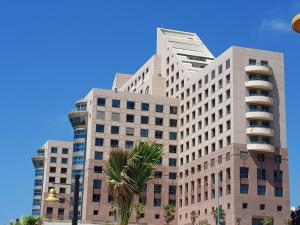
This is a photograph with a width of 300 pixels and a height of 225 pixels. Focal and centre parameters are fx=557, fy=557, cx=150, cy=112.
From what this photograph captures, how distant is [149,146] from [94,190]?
315ft

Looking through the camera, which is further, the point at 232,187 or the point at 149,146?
the point at 232,187

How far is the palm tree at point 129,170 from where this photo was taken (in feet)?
68.8

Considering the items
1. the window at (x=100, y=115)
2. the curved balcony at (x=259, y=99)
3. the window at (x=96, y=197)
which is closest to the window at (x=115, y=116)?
the window at (x=100, y=115)

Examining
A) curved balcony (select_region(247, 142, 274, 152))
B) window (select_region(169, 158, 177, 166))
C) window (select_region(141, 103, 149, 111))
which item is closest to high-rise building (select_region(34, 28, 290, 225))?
curved balcony (select_region(247, 142, 274, 152))

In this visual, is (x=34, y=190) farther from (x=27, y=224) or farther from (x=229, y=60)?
(x=27, y=224)

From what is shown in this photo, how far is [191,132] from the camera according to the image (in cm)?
11662

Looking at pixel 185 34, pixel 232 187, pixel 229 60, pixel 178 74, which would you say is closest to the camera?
pixel 232 187

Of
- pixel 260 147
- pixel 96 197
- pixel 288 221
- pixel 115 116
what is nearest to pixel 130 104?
pixel 115 116

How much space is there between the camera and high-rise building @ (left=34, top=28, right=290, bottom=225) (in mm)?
98062

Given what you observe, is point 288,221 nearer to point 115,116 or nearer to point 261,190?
point 261,190

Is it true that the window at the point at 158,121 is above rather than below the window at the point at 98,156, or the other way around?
above

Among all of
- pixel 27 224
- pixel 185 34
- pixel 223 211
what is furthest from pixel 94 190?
pixel 27 224

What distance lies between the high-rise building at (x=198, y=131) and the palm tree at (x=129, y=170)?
224 ft

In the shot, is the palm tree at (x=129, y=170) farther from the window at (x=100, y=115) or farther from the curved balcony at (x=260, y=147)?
the window at (x=100, y=115)
